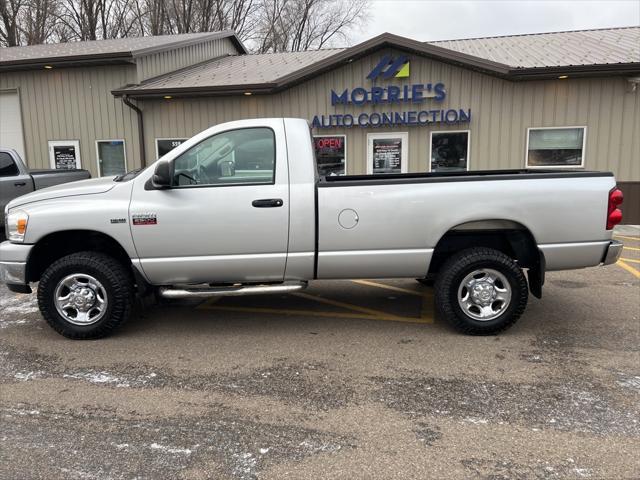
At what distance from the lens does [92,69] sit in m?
13.6

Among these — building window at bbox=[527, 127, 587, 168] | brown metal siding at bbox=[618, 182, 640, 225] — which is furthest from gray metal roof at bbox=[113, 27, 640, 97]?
brown metal siding at bbox=[618, 182, 640, 225]

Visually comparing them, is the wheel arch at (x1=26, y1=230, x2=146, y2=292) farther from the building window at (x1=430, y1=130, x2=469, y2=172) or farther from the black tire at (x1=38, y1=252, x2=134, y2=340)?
the building window at (x1=430, y1=130, x2=469, y2=172)

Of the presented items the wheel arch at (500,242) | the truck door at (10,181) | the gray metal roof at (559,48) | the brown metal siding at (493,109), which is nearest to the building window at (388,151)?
the brown metal siding at (493,109)

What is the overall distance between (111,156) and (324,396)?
12.3m

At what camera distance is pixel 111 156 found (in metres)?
14.0

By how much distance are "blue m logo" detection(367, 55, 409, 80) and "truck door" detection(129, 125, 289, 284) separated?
8.24m

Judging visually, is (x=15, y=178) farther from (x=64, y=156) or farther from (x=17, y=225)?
(x=17, y=225)

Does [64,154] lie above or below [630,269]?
above

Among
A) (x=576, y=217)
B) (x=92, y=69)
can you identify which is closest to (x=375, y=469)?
(x=576, y=217)

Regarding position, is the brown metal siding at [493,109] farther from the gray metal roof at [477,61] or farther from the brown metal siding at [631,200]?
the gray metal roof at [477,61]

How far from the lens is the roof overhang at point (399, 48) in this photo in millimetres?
11078

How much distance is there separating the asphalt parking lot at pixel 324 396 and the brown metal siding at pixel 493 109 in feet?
23.5

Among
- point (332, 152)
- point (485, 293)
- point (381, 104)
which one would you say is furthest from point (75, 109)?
point (485, 293)

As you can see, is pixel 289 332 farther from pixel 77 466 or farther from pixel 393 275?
pixel 77 466
